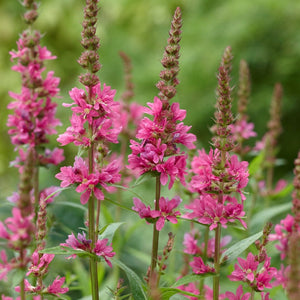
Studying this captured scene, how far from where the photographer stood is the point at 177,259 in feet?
13.7

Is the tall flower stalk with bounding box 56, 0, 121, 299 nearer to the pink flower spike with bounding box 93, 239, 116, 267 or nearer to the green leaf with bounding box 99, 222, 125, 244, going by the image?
the pink flower spike with bounding box 93, 239, 116, 267

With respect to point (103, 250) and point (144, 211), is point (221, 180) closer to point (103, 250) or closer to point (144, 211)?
point (144, 211)

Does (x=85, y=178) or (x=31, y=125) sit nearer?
(x=85, y=178)

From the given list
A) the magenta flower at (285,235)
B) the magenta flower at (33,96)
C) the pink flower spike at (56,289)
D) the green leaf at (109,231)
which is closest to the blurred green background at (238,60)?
the magenta flower at (285,235)

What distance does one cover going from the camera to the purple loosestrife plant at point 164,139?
1747 millimetres

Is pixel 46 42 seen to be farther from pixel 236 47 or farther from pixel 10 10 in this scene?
pixel 236 47

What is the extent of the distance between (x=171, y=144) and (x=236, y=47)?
4544mm

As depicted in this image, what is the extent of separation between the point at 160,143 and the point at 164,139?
0.03 metres

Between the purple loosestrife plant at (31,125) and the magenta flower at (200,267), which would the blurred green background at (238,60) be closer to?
the purple loosestrife plant at (31,125)

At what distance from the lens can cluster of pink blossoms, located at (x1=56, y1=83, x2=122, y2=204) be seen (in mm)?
1762

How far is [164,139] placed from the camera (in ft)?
5.87

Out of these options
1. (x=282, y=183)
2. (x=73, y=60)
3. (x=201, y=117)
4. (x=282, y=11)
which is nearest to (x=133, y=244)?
(x=282, y=183)

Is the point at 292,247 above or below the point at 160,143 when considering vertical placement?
below

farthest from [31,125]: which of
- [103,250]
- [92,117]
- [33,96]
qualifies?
[103,250]
